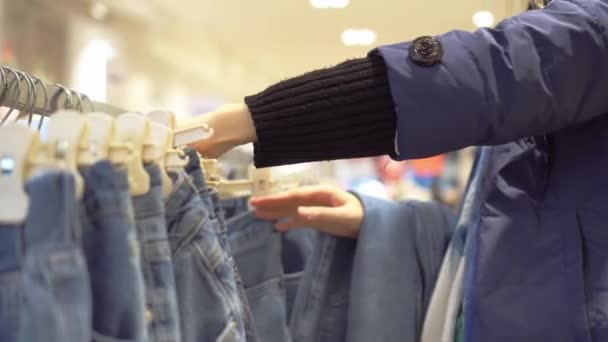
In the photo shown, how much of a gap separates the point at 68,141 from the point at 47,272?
94 mm

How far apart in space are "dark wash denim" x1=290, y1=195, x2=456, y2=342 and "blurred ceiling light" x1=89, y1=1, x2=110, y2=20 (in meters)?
1.50

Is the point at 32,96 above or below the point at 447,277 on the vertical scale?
above

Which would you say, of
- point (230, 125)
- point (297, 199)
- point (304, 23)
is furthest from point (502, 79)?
point (304, 23)

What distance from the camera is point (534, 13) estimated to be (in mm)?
639

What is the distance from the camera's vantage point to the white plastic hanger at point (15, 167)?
0.42 m

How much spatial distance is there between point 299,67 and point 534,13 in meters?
0.49

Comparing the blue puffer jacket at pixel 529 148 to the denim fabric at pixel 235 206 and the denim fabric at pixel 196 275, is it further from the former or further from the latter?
the denim fabric at pixel 235 206

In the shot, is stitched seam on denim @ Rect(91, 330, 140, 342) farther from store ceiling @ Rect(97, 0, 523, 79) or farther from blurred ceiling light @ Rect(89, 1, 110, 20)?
blurred ceiling light @ Rect(89, 1, 110, 20)

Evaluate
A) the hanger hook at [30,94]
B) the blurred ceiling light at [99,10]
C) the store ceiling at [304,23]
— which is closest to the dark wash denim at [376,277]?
the store ceiling at [304,23]

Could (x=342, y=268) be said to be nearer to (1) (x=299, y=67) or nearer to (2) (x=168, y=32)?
(1) (x=299, y=67)

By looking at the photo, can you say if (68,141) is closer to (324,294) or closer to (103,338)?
(103,338)

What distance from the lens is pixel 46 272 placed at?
0.40 metres

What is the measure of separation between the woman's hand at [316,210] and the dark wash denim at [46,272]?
49 centimetres

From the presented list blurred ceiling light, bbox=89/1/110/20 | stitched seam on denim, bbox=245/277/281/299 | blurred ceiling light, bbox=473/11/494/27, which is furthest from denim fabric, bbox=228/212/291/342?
blurred ceiling light, bbox=89/1/110/20
